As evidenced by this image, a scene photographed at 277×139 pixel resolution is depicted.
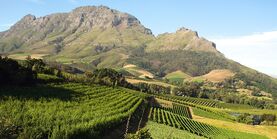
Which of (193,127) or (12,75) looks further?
(193,127)

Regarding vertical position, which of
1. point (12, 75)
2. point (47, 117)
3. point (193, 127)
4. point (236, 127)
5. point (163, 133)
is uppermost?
point (12, 75)

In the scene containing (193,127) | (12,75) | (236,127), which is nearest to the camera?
(12,75)

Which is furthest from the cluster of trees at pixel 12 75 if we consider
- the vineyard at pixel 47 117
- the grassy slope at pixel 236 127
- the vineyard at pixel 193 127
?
the grassy slope at pixel 236 127

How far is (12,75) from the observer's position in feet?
300

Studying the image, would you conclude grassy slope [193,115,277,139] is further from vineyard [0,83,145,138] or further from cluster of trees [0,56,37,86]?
cluster of trees [0,56,37,86]

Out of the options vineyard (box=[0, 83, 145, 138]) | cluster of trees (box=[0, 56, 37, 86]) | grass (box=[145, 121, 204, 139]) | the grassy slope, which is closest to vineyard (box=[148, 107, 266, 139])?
the grassy slope

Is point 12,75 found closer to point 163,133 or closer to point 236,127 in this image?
point 163,133

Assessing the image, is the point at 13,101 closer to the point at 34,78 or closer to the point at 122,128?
the point at 122,128

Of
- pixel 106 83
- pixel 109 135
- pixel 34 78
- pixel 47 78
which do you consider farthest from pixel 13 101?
pixel 106 83

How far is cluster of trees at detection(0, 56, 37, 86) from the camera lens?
8894cm

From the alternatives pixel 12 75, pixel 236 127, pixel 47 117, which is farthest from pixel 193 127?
pixel 47 117

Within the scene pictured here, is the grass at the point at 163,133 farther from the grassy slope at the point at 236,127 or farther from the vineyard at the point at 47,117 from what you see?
the grassy slope at the point at 236,127

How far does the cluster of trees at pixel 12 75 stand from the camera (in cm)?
8894

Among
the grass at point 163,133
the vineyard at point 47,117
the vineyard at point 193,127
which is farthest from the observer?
the vineyard at point 193,127
